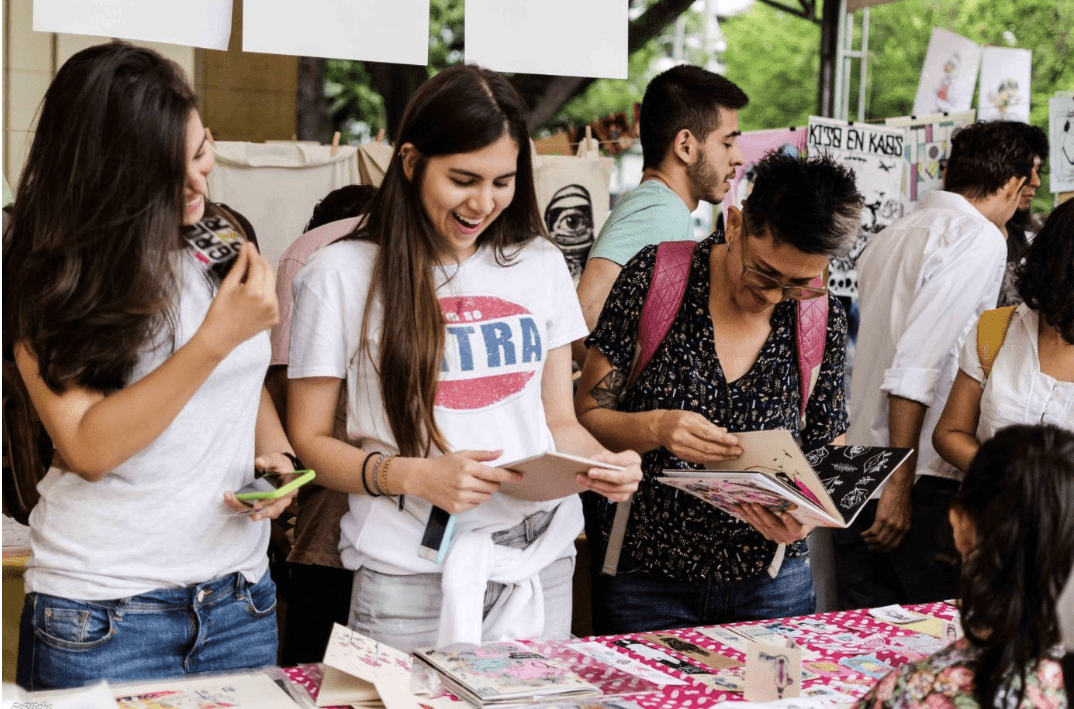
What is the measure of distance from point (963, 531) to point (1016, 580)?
117 mm

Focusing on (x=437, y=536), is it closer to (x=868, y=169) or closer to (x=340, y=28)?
(x=340, y=28)

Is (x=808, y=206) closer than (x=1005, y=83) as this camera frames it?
Yes

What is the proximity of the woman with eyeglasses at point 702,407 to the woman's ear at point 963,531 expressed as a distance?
2.28 feet

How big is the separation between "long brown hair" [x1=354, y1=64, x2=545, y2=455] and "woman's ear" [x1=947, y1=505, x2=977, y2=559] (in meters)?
0.84

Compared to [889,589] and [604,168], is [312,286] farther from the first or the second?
[604,168]

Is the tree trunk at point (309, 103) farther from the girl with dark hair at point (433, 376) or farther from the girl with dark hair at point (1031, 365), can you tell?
the girl with dark hair at point (433, 376)

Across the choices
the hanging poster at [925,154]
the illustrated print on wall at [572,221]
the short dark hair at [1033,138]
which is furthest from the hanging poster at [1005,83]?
the short dark hair at [1033,138]

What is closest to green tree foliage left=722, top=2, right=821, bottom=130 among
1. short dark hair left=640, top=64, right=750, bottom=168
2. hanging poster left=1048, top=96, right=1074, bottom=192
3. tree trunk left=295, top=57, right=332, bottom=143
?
tree trunk left=295, top=57, right=332, bottom=143

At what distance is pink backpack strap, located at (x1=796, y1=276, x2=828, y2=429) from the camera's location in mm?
2365

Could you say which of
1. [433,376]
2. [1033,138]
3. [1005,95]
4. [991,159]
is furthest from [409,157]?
[1005,95]

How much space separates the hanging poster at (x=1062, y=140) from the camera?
4.33 metres

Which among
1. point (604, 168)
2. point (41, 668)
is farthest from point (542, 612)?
point (604, 168)

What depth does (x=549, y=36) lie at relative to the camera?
272 centimetres

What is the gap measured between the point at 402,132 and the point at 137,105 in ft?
1.69
